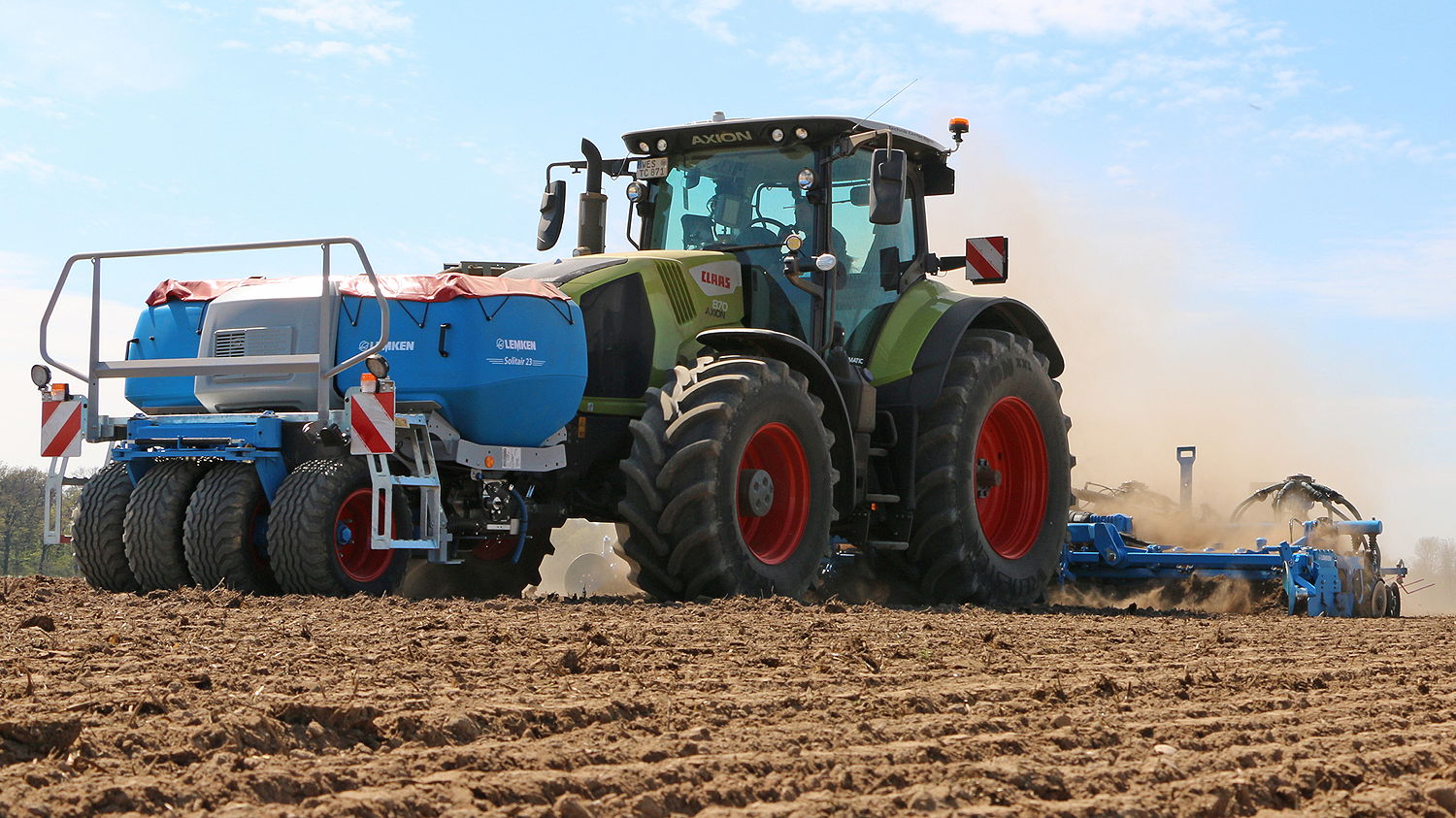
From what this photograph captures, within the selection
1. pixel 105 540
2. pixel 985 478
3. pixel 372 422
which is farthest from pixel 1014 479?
pixel 105 540

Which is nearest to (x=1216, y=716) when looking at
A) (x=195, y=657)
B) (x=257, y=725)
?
(x=257, y=725)

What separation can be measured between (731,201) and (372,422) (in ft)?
9.40

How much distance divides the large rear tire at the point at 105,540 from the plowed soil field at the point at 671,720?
1.13m

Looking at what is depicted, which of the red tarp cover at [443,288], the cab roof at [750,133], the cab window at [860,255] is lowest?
the red tarp cover at [443,288]

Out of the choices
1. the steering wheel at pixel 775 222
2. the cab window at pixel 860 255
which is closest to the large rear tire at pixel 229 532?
the steering wheel at pixel 775 222

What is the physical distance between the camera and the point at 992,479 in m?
9.33

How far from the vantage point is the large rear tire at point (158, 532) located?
7.19 meters

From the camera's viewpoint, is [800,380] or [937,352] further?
[937,352]

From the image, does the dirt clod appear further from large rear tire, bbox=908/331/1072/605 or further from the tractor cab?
large rear tire, bbox=908/331/1072/605

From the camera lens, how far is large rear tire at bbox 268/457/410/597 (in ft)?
22.4

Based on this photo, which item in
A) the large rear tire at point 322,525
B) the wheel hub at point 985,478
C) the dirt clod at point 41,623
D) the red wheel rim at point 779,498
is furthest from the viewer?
the wheel hub at point 985,478

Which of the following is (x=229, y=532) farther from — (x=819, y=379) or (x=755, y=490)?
(x=819, y=379)

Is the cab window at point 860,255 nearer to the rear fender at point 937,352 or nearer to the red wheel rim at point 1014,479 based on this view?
the rear fender at point 937,352

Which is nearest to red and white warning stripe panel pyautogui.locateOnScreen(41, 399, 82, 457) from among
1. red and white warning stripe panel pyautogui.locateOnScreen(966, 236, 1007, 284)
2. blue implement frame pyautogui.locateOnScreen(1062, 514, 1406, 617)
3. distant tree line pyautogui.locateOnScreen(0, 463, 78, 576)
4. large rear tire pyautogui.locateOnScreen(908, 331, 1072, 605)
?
large rear tire pyautogui.locateOnScreen(908, 331, 1072, 605)
